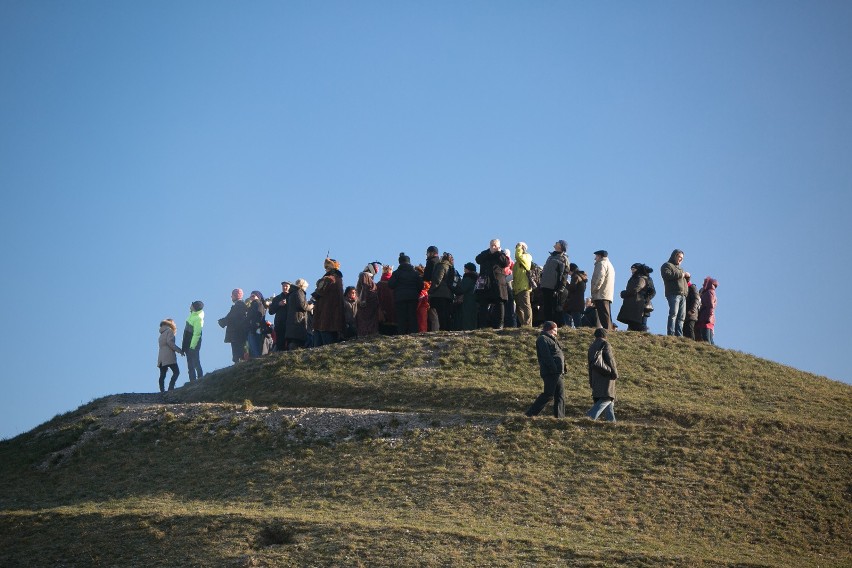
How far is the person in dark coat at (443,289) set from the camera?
A: 32906 mm

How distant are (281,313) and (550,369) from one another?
482 inches

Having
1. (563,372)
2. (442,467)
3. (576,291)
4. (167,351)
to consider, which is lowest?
(442,467)

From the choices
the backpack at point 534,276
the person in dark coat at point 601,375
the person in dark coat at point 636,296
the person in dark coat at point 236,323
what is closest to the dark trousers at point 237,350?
the person in dark coat at point 236,323

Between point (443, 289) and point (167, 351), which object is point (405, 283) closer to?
point (443, 289)

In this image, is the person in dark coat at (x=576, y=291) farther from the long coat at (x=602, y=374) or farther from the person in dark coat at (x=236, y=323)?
the person in dark coat at (x=236, y=323)

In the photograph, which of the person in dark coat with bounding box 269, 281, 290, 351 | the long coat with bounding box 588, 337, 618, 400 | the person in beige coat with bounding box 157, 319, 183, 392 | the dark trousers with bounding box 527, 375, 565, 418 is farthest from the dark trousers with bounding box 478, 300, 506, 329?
the person in beige coat with bounding box 157, 319, 183, 392

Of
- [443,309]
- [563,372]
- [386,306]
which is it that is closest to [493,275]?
[443,309]

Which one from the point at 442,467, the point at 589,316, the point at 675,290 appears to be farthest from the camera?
the point at 589,316

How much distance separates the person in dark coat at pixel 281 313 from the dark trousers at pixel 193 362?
2511 mm

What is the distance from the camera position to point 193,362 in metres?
35.3

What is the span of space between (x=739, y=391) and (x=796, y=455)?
541 cm

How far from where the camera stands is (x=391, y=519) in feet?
71.9

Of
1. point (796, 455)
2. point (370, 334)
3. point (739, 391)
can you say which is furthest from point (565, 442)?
point (370, 334)

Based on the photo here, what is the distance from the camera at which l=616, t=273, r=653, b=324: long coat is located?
3291 centimetres
